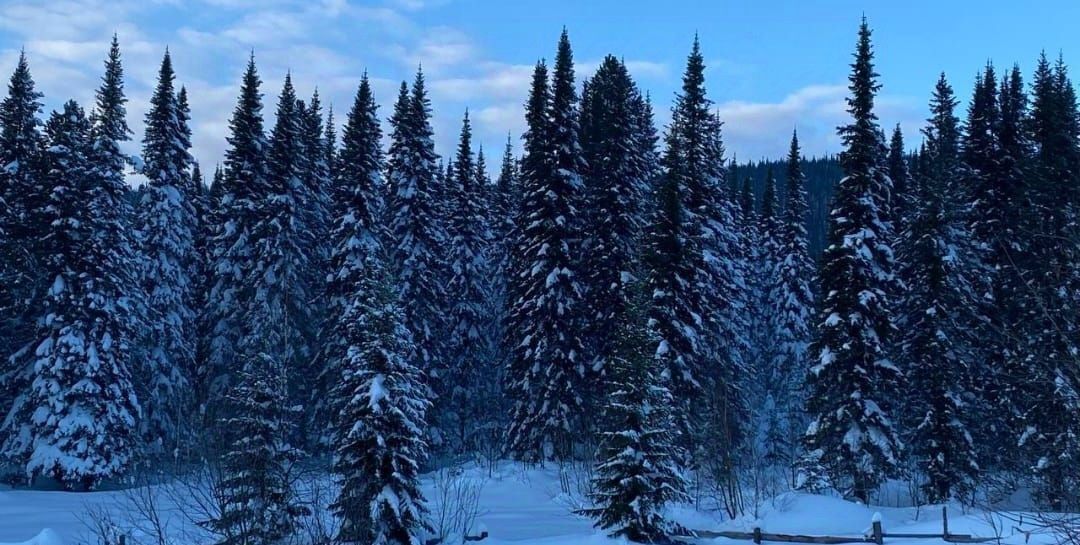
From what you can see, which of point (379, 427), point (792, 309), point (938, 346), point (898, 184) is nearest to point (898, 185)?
point (898, 184)

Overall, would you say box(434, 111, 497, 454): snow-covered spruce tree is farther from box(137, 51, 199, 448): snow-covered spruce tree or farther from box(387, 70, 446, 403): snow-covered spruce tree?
box(137, 51, 199, 448): snow-covered spruce tree

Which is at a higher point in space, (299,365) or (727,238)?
(727,238)

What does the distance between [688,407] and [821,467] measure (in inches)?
221

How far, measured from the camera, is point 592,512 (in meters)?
19.2

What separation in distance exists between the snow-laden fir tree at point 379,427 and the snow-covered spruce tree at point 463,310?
22796 millimetres

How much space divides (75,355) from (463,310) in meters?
17.7

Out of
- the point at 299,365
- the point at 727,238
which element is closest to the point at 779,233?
the point at 727,238

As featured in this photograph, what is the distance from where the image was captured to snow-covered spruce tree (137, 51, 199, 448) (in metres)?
34.1

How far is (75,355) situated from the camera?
1111 inches

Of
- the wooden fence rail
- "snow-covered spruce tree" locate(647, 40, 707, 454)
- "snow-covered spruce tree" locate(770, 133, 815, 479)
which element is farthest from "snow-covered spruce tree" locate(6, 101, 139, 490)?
"snow-covered spruce tree" locate(770, 133, 815, 479)

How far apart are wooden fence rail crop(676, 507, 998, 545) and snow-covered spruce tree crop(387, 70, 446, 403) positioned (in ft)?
57.7

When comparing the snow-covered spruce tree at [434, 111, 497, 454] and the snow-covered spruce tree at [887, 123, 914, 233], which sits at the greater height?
the snow-covered spruce tree at [887, 123, 914, 233]

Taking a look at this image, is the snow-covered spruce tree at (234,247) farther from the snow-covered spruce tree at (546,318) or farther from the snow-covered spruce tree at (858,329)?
the snow-covered spruce tree at (858,329)

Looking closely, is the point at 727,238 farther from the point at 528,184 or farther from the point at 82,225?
the point at 82,225
